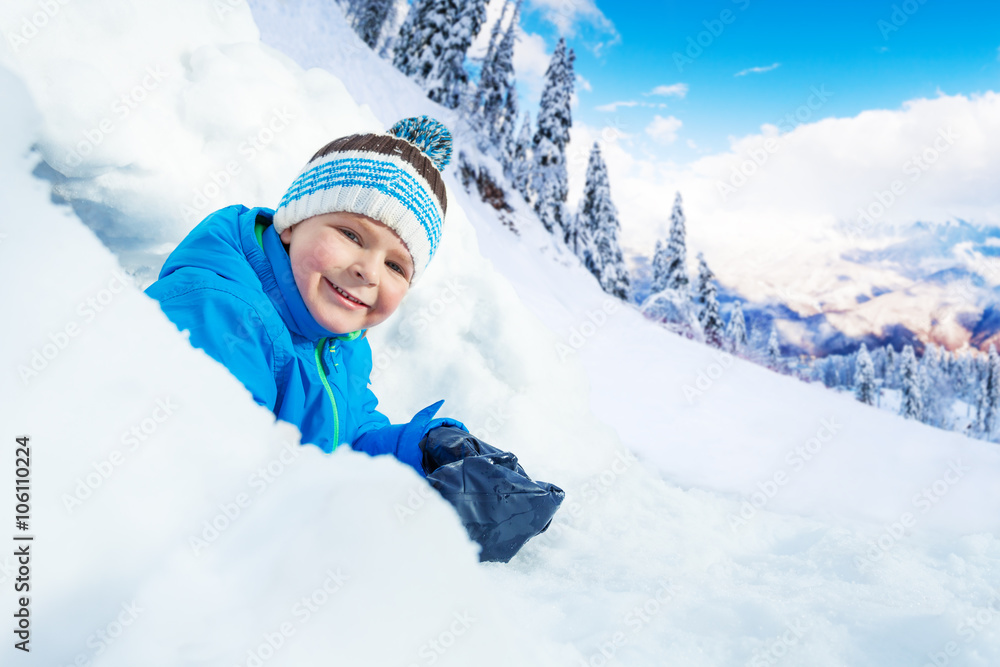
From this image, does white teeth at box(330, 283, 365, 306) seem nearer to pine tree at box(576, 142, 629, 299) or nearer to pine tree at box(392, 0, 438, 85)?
pine tree at box(392, 0, 438, 85)

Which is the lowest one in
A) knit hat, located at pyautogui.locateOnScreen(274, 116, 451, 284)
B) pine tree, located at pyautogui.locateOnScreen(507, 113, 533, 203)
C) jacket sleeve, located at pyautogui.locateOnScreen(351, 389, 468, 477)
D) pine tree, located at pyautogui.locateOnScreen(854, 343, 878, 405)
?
pine tree, located at pyautogui.locateOnScreen(854, 343, 878, 405)

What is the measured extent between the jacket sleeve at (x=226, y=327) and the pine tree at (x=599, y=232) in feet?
76.3

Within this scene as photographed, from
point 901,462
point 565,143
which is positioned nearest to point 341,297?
point 901,462

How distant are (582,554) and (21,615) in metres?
1.44

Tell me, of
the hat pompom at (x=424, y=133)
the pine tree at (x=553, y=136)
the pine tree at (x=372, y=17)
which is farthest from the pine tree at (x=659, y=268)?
the hat pompom at (x=424, y=133)

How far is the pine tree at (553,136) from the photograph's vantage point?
71.6 ft

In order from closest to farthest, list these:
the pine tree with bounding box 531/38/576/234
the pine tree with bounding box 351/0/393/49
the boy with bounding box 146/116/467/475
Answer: the boy with bounding box 146/116/467/475, the pine tree with bounding box 531/38/576/234, the pine tree with bounding box 351/0/393/49

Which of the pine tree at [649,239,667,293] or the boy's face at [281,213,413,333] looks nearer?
the boy's face at [281,213,413,333]

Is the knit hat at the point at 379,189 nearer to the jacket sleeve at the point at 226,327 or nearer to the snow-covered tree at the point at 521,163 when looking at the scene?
the jacket sleeve at the point at 226,327

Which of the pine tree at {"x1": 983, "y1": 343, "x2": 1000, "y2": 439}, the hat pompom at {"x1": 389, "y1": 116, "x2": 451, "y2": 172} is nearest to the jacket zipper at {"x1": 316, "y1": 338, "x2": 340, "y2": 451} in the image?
the hat pompom at {"x1": 389, "y1": 116, "x2": 451, "y2": 172}

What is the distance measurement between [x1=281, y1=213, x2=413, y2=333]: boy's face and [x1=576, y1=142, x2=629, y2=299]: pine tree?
2286 centimetres

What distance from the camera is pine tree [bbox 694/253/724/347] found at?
24.5 m

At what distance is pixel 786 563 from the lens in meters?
1.71

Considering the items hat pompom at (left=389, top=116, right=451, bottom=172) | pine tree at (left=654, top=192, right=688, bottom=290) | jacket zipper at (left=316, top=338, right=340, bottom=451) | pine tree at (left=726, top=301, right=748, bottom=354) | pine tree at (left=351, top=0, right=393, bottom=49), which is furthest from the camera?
pine tree at (left=726, top=301, right=748, bottom=354)
